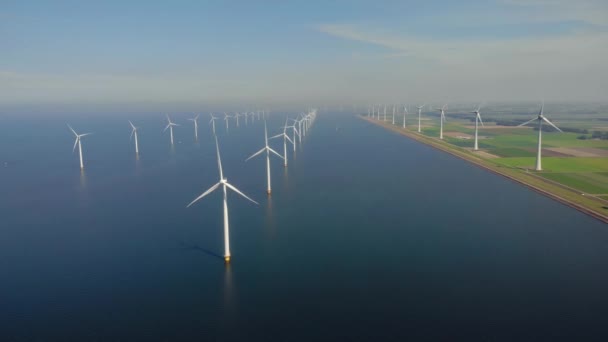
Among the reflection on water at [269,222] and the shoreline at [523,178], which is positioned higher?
the shoreline at [523,178]

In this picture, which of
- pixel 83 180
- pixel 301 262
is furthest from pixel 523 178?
pixel 83 180

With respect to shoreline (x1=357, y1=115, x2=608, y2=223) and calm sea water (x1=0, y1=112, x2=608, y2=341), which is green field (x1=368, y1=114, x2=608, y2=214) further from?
calm sea water (x1=0, y1=112, x2=608, y2=341)

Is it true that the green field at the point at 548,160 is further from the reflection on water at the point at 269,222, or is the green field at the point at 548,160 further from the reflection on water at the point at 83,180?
the reflection on water at the point at 83,180

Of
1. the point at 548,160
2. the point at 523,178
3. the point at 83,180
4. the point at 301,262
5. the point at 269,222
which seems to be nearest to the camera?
the point at 301,262

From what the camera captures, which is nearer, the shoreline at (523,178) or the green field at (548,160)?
the shoreline at (523,178)

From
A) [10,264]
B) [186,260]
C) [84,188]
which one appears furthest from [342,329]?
[84,188]

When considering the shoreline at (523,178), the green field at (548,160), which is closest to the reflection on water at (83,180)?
the shoreline at (523,178)

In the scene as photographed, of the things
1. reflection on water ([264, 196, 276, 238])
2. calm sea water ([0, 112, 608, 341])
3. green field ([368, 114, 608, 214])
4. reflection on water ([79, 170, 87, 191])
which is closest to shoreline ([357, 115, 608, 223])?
green field ([368, 114, 608, 214])

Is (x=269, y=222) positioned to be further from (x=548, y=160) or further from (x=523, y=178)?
(x=548, y=160)

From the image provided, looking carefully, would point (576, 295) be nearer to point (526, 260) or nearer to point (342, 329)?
point (526, 260)
